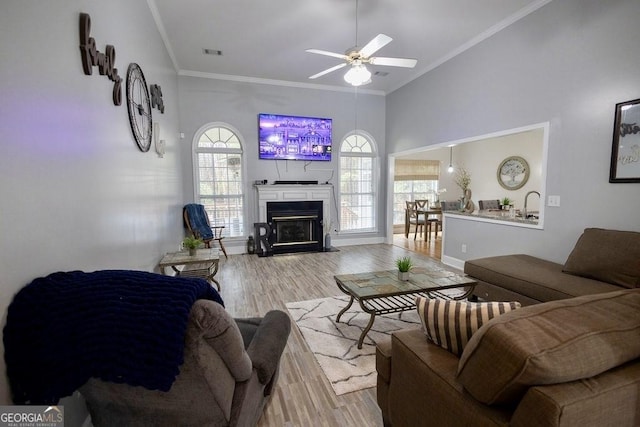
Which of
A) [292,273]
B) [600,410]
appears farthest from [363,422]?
[292,273]

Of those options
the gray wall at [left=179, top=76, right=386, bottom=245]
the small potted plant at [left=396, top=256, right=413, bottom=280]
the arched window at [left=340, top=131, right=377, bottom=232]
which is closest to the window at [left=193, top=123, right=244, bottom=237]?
the gray wall at [left=179, top=76, right=386, bottom=245]

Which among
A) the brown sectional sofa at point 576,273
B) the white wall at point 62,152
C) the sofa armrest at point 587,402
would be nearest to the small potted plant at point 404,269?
the brown sectional sofa at point 576,273

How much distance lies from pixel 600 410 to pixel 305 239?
531cm

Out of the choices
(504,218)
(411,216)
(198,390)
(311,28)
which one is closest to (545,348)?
(198,390)

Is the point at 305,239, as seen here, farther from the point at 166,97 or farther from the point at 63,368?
the point at 63,368

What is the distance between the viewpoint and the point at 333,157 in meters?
6.22

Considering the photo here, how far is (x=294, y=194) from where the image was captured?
5832mm

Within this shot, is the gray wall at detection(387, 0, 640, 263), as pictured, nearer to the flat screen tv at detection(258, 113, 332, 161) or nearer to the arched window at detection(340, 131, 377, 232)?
the arched window at detection(340, 131, 377, 232)

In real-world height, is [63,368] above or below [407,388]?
above

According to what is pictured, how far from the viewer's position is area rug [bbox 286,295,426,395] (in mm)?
2061

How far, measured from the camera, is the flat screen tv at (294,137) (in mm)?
5699

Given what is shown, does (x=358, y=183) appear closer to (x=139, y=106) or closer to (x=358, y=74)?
(x=358, y=74)

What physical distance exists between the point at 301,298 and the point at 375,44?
2.84m

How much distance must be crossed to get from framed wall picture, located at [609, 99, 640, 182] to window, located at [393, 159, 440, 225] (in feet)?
18.5
